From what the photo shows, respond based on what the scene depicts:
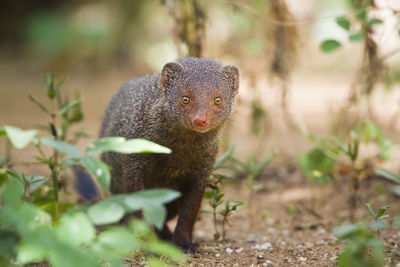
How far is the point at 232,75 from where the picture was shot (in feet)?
9.41

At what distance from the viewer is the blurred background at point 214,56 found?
4719 millimetres

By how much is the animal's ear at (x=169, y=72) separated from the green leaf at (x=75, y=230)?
143 centimetres

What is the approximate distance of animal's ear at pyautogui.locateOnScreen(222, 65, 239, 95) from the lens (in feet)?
9.26

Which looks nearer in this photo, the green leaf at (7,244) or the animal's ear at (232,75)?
the green leaf at (7,244)

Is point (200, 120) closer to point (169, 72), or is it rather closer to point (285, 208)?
point (169, 72)

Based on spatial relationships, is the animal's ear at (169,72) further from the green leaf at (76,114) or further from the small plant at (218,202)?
the green leaf at (76,114)

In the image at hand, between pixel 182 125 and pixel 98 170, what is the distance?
1.14 meters

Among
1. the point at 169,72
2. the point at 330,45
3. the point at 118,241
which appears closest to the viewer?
the point at 118,241

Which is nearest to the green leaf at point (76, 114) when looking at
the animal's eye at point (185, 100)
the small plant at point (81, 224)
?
the animal's eye at point (185, 100)

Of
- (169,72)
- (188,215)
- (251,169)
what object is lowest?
(188,215)

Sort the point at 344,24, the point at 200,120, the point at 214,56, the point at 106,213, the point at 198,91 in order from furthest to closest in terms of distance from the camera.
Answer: the point at 214,56 < the point at 344,24 < the point at 198,91 < the point at 200,120 < the point at 106,213

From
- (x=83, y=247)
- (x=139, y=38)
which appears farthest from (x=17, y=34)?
(x=83, y=247)

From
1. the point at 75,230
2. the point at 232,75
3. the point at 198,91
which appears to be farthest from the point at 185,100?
the point at 75,230

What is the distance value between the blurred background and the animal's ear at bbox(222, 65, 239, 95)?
1713 millimetres
